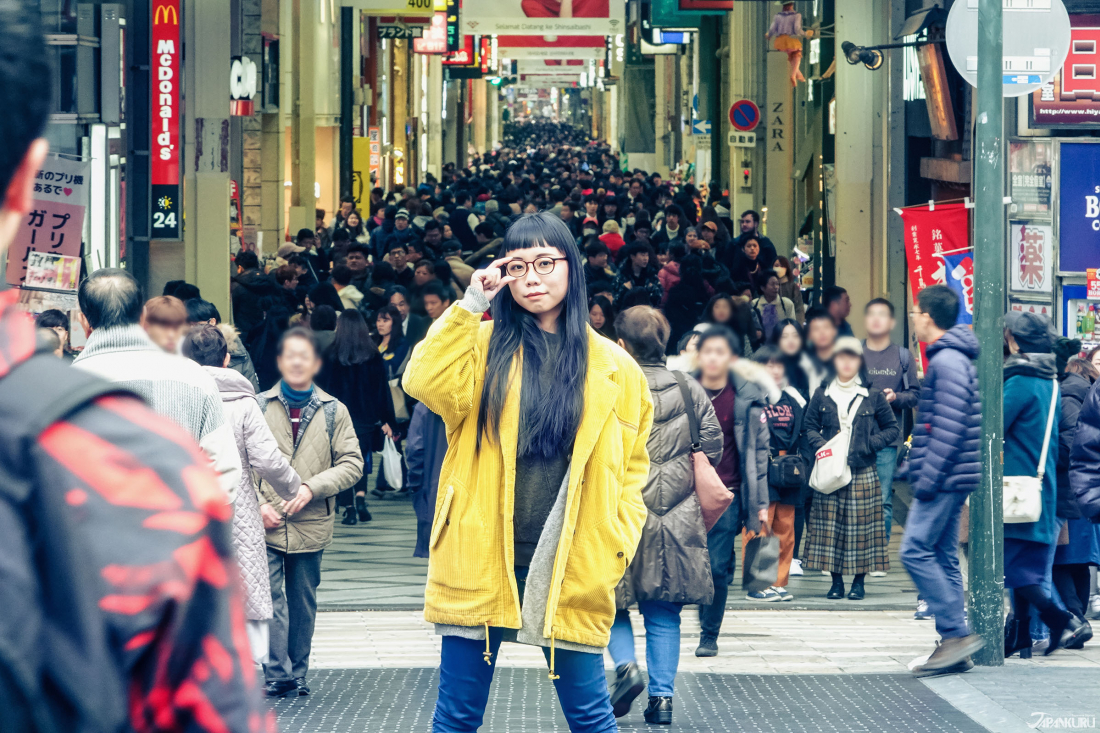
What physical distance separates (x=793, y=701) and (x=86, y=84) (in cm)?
773

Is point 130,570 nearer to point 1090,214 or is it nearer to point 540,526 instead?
point 540,526

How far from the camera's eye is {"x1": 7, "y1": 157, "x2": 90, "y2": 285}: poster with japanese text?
875 cm

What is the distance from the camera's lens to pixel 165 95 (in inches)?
516

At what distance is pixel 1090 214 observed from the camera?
9227 mm

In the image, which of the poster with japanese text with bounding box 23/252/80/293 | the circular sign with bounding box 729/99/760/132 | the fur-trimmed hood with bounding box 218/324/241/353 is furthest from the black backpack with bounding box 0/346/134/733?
the circular sign with bounding box 729/99/760/132

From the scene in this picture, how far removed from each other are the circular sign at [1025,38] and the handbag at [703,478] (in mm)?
2069

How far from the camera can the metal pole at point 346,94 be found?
31.5m

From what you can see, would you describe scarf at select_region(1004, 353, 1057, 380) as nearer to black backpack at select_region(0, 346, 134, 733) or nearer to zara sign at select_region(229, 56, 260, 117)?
black backpack at select_region(0, 346, 134, 733)

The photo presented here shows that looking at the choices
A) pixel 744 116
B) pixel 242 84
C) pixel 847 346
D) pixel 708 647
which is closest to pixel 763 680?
pixel 708 647

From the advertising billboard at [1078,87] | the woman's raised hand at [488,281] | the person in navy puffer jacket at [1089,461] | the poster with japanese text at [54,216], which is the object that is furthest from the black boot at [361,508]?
the woman's raised hand at [488,281]

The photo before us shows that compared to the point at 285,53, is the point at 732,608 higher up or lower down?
lower down

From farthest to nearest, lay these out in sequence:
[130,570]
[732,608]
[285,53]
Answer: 1. [285,53]
2. [732,608]
3. [130,570]

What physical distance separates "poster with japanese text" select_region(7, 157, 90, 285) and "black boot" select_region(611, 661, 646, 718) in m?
4.72

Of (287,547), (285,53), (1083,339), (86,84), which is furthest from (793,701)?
(285,53)
